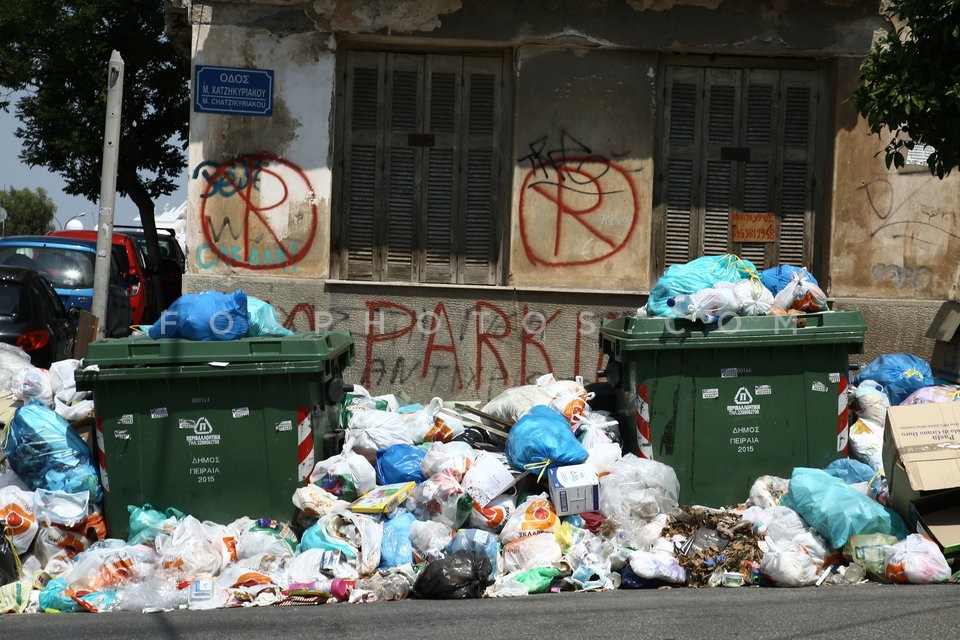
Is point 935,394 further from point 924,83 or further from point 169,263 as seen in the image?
point 169,263

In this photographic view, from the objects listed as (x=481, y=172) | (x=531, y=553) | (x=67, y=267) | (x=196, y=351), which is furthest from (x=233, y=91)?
(x=531, y=553)

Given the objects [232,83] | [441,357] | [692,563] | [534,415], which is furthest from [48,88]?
[692,563]

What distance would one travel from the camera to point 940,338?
26.9ft

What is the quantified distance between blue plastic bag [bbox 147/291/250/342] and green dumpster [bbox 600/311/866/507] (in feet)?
7.44

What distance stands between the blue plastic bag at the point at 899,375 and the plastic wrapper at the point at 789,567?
237 centimetres

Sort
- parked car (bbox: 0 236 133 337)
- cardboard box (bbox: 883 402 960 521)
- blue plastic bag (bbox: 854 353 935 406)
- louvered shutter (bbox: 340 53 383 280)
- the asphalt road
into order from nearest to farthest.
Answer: the asphalt road → cardboard box (bbox: 883 402 960 521) → blue plastic bag (bbox: 854 353 935 406) → louvered shutter (bbox: 340 53 383 280) → parked car (bbox: 0 236 133 337)

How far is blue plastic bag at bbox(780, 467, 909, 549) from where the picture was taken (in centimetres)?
565

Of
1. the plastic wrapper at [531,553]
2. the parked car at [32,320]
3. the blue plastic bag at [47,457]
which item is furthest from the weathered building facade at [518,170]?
the plastic wrapper at [531,553]

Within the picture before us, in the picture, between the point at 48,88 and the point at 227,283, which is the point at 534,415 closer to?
the point at 227,283

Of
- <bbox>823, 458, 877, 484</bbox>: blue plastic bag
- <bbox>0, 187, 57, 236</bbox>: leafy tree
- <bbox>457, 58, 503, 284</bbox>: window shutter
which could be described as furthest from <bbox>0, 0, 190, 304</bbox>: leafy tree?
<bbox>0, 187, 57, 236</bbox>: leafy tree

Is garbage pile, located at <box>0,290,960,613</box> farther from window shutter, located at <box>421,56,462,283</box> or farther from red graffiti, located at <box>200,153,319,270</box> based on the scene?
window shutter, located at <box>421,56,462,283</box>

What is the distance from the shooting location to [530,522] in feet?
19.6

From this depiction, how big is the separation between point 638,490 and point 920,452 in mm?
1489

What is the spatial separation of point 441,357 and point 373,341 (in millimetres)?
583
